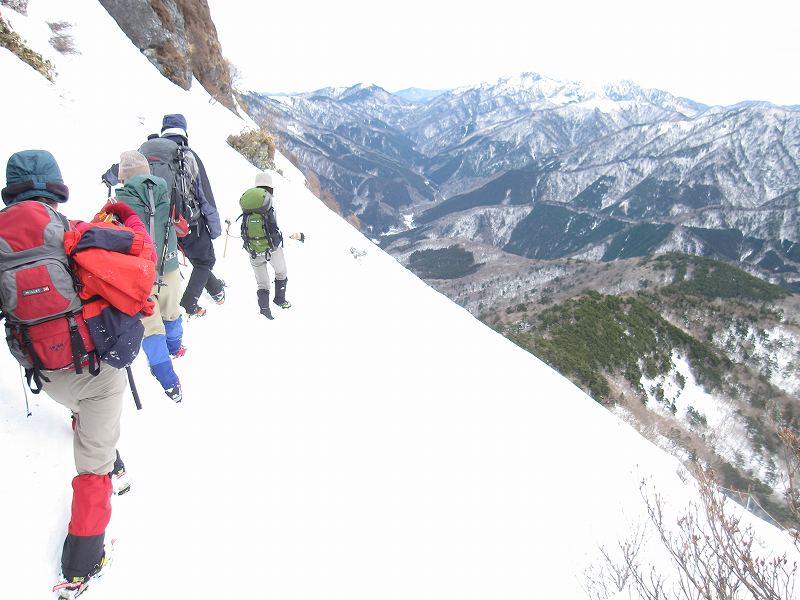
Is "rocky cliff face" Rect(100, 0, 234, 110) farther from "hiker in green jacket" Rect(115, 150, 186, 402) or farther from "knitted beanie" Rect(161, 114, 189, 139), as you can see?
"hiker in green jacket" Rect(115, 150, 186, 402)

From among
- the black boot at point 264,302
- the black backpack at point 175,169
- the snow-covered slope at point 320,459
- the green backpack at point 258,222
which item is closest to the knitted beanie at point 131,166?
the black backpack at point 175,169

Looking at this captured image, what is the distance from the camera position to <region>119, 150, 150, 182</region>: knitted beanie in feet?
15.5

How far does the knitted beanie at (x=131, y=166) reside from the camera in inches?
186

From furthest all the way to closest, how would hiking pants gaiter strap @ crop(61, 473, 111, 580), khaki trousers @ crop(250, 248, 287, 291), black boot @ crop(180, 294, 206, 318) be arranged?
khaki trousers @ crop(250, 248, 287, 291) → black boot @ crop(180, 294, 206, 318) → hiking pants gaiter strap @ crop(61, 473, 111, 580)

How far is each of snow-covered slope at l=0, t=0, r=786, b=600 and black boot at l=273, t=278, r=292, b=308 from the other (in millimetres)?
280

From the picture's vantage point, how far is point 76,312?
310 centimetres

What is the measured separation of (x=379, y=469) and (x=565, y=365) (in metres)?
36.7

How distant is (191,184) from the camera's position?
5625mm

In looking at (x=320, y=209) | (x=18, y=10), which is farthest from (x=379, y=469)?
(x=18, y=10)

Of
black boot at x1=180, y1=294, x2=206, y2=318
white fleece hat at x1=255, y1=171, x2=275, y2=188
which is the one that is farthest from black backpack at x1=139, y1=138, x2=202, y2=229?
white fleece hat at x1=255, y1=171, x2=275, y2=188

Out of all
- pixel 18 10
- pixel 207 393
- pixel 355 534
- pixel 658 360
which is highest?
pixel 18 10

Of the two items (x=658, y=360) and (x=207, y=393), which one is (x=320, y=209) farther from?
(x=658, y=360)

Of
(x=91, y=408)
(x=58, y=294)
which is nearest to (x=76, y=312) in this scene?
(x=58, y=294)

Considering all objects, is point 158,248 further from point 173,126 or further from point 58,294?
point 58,294
